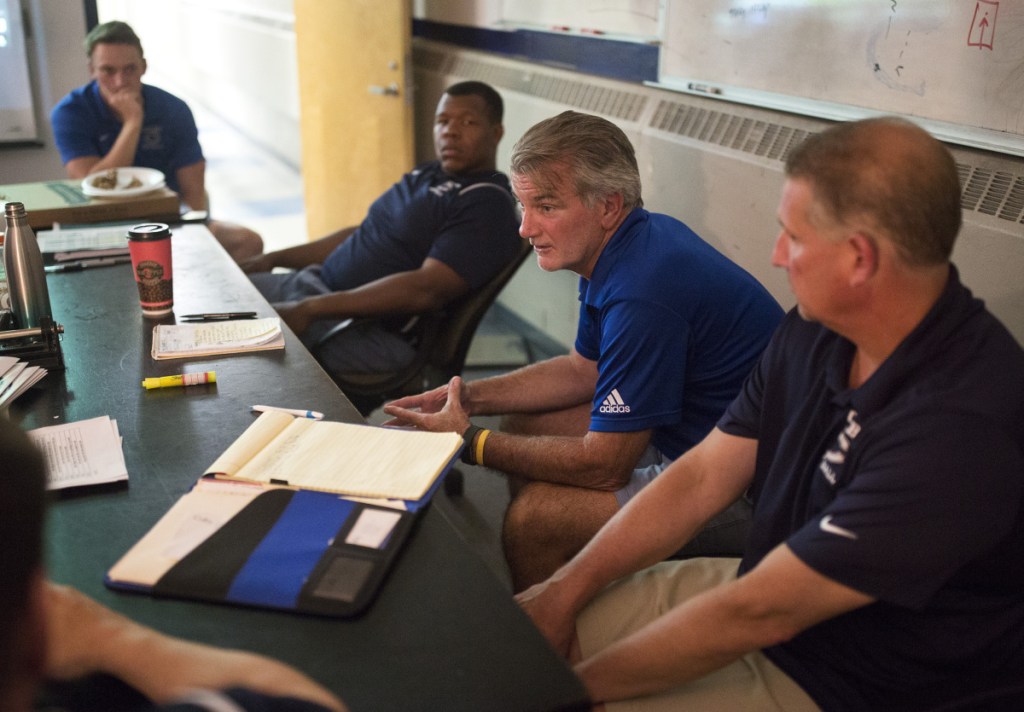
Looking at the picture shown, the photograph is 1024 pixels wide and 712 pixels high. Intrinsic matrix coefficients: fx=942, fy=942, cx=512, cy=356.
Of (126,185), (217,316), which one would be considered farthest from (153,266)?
(126,185)

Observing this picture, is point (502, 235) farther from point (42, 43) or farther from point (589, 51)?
point (42, 43)

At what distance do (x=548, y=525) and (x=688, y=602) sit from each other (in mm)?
632

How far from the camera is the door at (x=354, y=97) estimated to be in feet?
14.6

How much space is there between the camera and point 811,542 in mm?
1124

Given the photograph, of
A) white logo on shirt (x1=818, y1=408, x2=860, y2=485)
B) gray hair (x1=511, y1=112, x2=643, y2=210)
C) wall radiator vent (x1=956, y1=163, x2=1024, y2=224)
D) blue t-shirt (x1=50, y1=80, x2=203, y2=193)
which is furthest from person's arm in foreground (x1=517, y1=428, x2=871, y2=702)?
blue t-shirt (x1=50, y1=80, x2=203, y2=193)

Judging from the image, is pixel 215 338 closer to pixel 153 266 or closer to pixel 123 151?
pixel 153 266

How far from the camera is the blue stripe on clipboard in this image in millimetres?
1100

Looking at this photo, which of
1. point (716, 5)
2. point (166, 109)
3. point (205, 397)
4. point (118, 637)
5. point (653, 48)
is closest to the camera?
point (118, 637)

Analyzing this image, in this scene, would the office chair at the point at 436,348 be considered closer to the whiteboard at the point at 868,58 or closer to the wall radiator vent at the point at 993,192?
the whiteboard at the point at 868,58

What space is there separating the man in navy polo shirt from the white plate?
2374mm

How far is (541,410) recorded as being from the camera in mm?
2242

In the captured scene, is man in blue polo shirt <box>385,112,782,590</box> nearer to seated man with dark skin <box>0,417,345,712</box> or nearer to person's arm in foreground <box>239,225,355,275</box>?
seated man with dark skin <box>0,417,345,712</box>

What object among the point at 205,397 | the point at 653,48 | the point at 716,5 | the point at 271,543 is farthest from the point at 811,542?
the point at 653,48

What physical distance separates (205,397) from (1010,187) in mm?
1644
